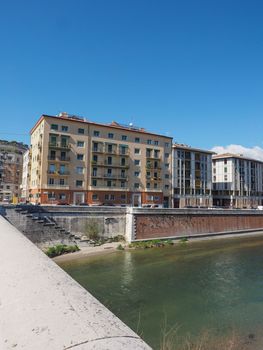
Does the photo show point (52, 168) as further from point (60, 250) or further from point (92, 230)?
point (60, 250)

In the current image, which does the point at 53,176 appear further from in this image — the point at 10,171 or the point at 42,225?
the point at 10,171

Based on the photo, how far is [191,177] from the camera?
222 ft

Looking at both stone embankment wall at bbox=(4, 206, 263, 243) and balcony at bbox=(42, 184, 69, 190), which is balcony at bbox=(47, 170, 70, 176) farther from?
stone embankment wall at bbox=(4, 206, 263, 243)

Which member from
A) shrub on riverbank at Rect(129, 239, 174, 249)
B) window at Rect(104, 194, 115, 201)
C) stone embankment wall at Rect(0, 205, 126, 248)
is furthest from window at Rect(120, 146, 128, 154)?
shrub on riverbank at Rect(129, 239, 174, 249)

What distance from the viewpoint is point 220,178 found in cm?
8281

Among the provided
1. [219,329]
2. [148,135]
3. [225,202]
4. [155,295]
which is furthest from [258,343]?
[225,202]

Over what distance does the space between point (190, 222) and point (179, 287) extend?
24.5 metres

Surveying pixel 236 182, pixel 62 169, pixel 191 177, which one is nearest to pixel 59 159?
pixel 62 169

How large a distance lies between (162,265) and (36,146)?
36.4m

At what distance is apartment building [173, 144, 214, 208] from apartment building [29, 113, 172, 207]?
5.43 meters

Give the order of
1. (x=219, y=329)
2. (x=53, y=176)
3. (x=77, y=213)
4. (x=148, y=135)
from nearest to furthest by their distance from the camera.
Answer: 1. (x=219, y=329)
2. (x=77, y=213)
3. (x=53, y=176)
4. (x=148, y=135)

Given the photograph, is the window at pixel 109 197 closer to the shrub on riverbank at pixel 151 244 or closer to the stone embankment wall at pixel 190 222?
the stone embankment wall at pixel 190 222

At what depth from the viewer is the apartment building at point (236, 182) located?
3127 inches

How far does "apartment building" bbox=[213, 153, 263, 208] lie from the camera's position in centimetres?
7944
